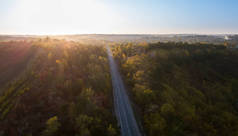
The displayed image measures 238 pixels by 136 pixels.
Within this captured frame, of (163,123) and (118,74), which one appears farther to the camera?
(118,74)

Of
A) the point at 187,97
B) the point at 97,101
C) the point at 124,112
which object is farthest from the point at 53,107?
the point at 187,97

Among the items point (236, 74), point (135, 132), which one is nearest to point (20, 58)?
point (135, 132)

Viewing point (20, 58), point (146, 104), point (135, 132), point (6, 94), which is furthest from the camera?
point (20, 58)

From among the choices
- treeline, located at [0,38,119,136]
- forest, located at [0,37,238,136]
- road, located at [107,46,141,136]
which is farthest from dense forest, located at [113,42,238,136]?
treeline, located at [0,38,119,136]

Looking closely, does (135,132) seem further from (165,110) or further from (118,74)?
(118,74)

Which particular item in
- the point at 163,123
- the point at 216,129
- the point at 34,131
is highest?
the point at 34,131

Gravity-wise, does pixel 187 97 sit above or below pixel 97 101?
below

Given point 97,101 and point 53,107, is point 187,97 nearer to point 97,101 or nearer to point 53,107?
point 97,101

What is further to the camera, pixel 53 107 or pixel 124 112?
pixel 124 112
